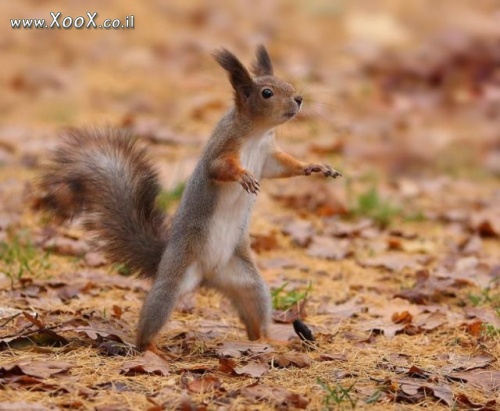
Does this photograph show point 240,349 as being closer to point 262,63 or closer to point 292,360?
point 292,360

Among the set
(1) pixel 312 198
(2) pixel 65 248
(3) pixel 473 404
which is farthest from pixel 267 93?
(1) pixel 312 198

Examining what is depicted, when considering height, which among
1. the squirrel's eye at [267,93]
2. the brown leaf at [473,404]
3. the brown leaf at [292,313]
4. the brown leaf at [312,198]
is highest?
the brown leaf at [312,198]

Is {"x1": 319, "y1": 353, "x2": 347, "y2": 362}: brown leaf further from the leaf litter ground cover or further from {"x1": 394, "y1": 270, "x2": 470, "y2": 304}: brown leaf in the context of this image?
{"x1": 394, "y1": 270, "x2": 470, "y2": 304}: brown leaf

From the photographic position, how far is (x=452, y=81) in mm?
9898

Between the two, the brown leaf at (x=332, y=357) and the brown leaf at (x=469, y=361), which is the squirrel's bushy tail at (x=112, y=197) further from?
the brown leaf at (x=469, y=361)

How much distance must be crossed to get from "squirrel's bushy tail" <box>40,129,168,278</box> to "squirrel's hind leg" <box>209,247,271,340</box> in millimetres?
277

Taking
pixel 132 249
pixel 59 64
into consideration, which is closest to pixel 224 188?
pixel 132 249

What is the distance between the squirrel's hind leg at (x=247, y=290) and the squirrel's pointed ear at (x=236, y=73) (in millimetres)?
618

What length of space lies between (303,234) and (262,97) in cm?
193

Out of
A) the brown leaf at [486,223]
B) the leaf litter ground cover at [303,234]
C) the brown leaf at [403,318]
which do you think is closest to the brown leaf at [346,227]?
the leaf litter ground cover at [303,234]

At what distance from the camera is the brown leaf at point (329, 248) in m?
5.07

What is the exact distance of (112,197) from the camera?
149 inches

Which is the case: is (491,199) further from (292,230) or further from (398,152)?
(292,230)

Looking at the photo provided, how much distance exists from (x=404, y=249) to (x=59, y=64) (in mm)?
5197
